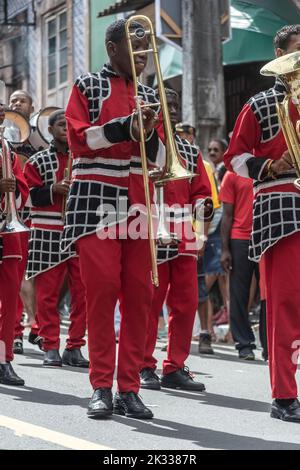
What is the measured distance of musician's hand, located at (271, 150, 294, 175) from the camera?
6.39 m

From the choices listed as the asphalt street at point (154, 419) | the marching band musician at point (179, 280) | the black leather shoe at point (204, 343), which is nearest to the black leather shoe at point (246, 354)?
the black leather shoe at point (204, 343)

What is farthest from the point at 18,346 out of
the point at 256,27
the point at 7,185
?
the point at 256,27

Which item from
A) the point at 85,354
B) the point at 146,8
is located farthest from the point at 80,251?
the point at 146,8

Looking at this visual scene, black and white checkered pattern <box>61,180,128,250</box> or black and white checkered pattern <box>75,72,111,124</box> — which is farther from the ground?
black and white checkered pattern <box>75,72,111,124</box>

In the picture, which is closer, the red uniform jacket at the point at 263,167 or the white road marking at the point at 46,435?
the white road marking at the point at 46,435

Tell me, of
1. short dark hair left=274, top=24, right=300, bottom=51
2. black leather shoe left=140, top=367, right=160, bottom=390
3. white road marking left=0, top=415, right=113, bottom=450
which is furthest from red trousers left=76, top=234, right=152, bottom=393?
black leather shoe left=140, top=367, right=160, bottom=390

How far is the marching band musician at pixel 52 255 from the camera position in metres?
9.39

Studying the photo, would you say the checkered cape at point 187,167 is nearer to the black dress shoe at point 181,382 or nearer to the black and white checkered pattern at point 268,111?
the black dress shoe at point 181,382

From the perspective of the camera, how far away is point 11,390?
7734 mm

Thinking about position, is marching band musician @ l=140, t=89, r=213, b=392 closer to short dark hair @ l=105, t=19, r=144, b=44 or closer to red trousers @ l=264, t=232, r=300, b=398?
red trousers @ l=264, t=232, r=300, b=398

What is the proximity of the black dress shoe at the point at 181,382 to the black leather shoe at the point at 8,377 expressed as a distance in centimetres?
96

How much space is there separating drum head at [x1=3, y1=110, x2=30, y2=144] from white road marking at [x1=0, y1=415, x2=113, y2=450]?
16.2ft

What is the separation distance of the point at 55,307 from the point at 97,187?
9.97 feet

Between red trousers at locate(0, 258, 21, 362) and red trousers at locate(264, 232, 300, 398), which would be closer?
red trousers at locate(264, 232, 300, 398)
